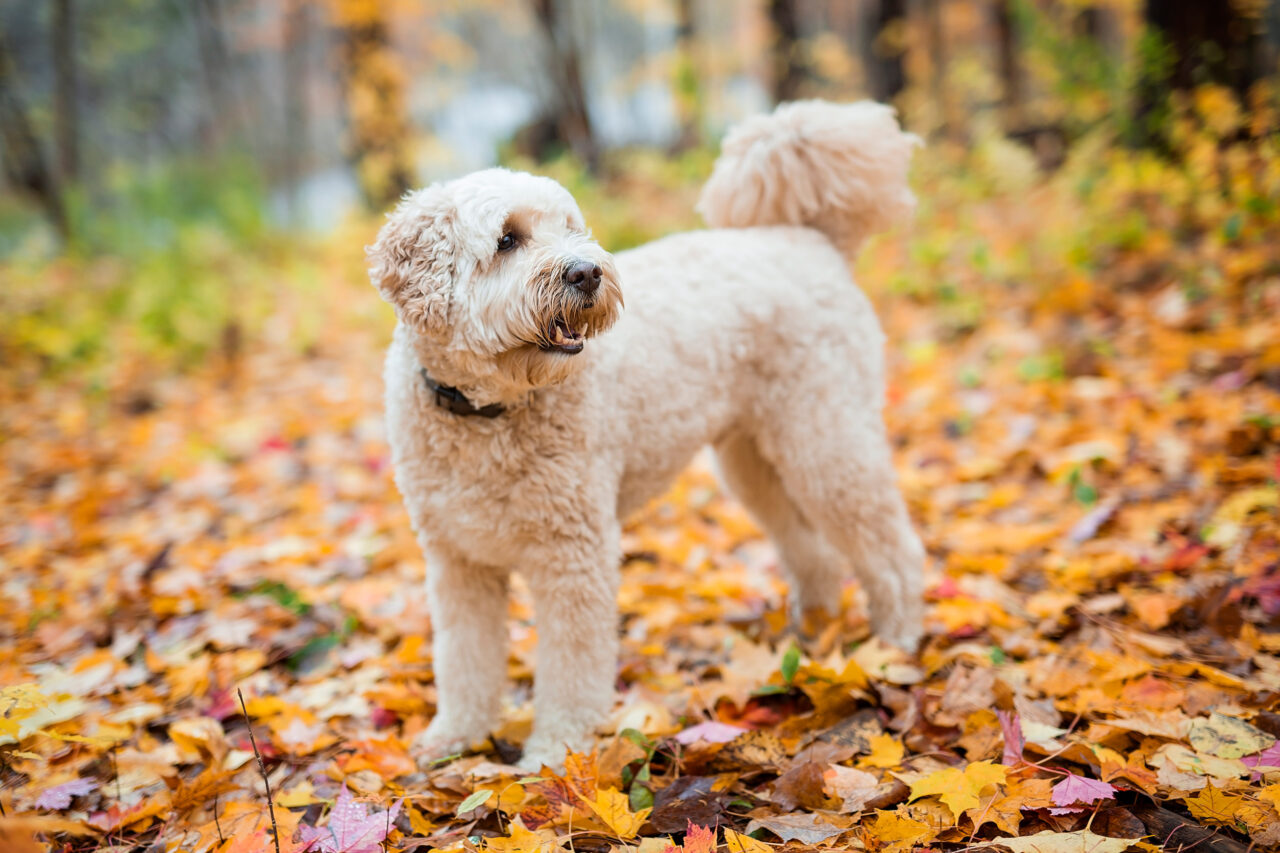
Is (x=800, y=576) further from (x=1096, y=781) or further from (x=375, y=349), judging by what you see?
(x=375, y=349)

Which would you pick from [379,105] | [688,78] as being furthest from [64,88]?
[688,78]

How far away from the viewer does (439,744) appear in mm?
2758

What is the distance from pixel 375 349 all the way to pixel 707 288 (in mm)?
5233

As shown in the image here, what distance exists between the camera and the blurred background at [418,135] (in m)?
6.56

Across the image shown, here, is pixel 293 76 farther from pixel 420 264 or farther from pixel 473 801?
pixel 473 801

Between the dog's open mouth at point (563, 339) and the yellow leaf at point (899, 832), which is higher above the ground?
the dog's open mouth at point (563, 339)

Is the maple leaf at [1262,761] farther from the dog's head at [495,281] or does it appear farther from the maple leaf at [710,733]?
the dog's head at [495,281]

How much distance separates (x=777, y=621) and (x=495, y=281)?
199 cm

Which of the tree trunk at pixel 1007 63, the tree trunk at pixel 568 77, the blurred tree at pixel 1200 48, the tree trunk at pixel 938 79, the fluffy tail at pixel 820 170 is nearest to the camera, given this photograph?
the fluffy tail at pixel 820 170

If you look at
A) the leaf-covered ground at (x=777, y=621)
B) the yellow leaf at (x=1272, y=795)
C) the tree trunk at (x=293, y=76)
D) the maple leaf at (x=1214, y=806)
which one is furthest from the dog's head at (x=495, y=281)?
the tree trunk at (x=293, y=76)

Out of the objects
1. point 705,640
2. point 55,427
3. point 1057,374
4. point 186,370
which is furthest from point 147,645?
point 1057,374

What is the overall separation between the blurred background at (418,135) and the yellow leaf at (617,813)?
18.1 feet

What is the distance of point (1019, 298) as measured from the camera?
21.5 feet

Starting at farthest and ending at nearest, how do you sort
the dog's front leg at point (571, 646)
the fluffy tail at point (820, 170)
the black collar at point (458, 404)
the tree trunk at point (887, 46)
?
the tree trunk at point (887, 46) → the fluffy tail at point (820, 170) → the dog's front leg at point (571, 646) → the black collar at point (458, 404)
